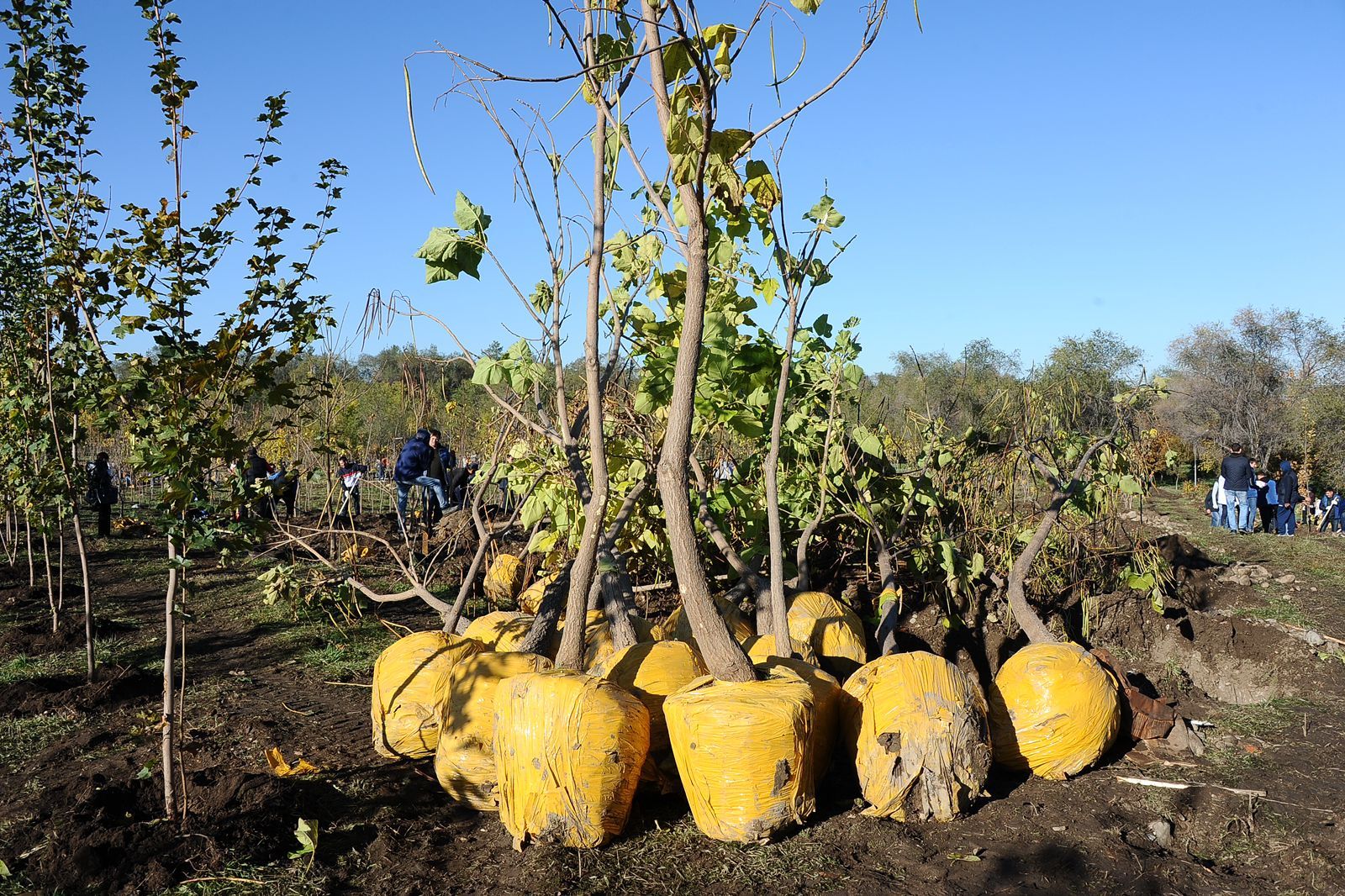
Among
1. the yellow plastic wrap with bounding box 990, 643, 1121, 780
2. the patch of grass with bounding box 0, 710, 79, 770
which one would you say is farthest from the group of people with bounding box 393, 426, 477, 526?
the yellow plastic wrap with bounding box 990, 643, 1121, 780

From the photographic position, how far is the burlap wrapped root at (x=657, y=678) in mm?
3773

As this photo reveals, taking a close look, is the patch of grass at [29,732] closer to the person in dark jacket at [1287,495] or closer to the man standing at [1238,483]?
the man standing at [1238,483]

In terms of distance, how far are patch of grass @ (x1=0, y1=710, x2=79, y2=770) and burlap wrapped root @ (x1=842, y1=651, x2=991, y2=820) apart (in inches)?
160

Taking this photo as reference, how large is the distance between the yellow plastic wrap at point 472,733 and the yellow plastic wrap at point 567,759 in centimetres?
33

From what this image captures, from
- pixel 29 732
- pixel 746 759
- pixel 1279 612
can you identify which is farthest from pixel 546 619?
pixel 1279 612

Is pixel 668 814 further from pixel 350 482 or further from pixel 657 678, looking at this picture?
pixel 350 482

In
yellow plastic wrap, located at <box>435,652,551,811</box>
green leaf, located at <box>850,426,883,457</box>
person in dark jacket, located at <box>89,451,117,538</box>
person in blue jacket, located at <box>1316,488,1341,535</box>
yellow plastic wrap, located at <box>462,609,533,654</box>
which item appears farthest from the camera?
person in blue jacket, located at <box>1316,488,1341,535</box>

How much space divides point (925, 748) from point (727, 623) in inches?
67.9

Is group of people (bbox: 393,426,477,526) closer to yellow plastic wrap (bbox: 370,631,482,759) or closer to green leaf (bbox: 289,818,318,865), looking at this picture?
yellow plastic wrap (bbox: 370,631,482,759)

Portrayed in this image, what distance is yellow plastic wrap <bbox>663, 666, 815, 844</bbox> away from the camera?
3.29 meters

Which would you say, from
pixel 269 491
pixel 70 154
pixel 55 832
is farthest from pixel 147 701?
pixel 70 154

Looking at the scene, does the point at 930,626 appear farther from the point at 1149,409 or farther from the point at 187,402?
the point at 187,402

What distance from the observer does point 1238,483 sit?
13617 millimetres

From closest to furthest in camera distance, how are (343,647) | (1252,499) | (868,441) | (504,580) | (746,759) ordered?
(746,759), (868,441), (343,647), (504,580), (1252,499)
